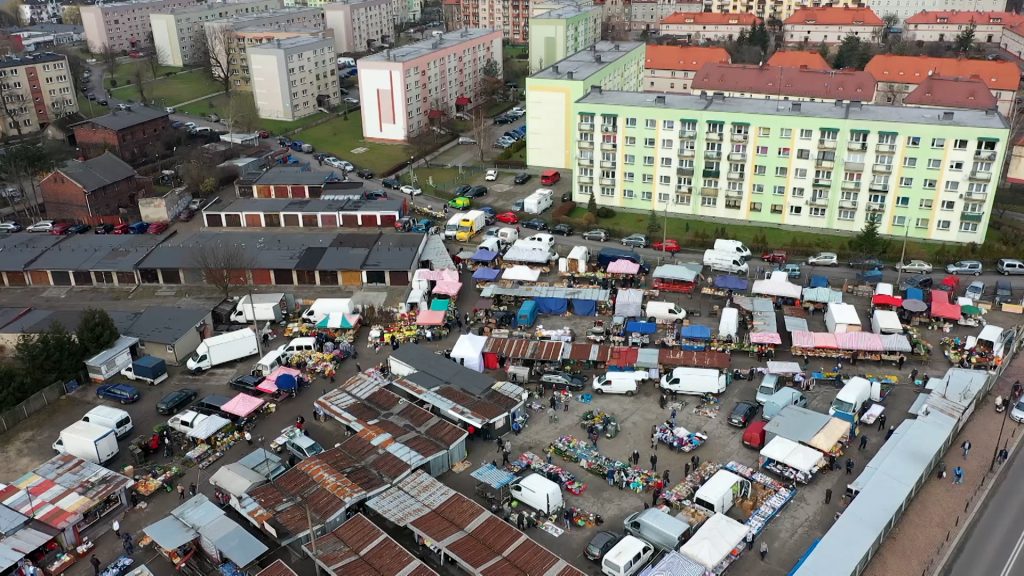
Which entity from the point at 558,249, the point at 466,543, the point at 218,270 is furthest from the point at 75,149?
the point at 466,543

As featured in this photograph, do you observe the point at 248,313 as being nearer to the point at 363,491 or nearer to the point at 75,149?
the point at 363,491

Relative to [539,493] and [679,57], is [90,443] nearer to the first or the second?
[539,493]

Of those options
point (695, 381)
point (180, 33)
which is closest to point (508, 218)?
point (695, 381)

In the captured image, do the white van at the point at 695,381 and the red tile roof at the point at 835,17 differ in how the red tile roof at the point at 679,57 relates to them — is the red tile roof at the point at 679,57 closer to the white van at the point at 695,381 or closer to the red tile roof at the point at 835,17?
the red tile roof at the point at 835,17

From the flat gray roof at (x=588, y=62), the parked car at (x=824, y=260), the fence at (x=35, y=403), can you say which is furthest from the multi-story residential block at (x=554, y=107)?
the fence at (x=35, y=403)

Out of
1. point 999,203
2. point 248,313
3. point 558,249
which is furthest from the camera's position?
point 999,203
